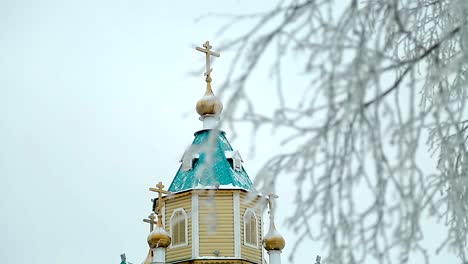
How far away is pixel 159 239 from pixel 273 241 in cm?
251

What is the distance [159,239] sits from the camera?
1983cm

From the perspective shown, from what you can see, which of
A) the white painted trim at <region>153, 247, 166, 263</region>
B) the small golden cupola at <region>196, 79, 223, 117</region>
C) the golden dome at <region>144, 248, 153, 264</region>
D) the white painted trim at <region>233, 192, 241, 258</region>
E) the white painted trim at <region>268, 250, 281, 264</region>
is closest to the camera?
the white painted trim at <region>153, 247, 166, 263</region>

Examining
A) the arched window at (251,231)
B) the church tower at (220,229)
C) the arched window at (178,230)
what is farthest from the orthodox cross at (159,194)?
the arched window at (251,231)

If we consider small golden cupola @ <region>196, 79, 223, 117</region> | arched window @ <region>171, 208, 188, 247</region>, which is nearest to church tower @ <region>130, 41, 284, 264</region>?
arched window @ <region>171, 208, 188, 247</region>

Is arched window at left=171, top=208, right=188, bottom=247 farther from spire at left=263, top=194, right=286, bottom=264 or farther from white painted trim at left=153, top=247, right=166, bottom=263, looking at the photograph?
spire at left=263, top=194, right=286, bottom=264

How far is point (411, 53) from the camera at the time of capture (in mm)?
3834

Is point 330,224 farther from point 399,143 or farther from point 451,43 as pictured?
point 451,43

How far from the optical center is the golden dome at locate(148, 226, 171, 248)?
65.1ft

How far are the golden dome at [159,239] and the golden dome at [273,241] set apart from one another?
2155mm

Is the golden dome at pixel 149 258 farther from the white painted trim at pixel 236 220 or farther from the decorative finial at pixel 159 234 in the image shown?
the white painted trim at pixel 236 220

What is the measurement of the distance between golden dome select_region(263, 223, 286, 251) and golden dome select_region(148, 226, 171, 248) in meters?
2.15

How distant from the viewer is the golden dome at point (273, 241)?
66.1 feet

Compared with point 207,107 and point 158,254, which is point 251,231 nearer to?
point 158,254

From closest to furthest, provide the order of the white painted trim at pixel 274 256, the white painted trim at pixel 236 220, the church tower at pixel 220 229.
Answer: the church tower at pixel 220 229
the white painted trim at pixel 274 256
the white painted trim at pixel 236 220
